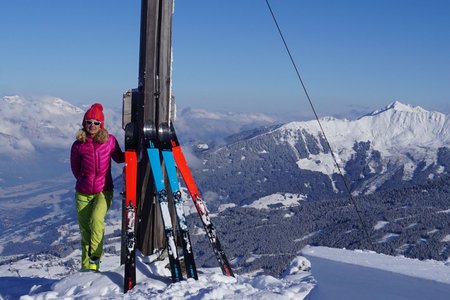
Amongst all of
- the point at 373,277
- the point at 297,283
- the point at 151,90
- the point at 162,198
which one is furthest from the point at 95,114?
the point at 373,277

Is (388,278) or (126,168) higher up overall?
(126,168)

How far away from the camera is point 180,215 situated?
8.73 metres

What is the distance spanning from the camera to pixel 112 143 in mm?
9258

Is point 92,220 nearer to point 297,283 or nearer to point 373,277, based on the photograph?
point 297,283

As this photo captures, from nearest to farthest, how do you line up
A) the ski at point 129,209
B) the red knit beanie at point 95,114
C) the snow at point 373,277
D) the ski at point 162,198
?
the snow at point 373,277 → the ski at point 162,198 → the ski at point 129,209 → the red knit beanie at point 95,114

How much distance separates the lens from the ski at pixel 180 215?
8.27 metres

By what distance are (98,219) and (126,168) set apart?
97 cm

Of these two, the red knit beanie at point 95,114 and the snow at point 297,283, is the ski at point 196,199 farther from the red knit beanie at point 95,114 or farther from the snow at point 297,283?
the red knit beanie at point 95,114

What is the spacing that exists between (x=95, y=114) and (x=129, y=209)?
5.57 ft

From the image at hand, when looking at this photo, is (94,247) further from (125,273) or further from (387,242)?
(387,242)

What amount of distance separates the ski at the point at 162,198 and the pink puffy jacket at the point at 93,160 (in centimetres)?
67

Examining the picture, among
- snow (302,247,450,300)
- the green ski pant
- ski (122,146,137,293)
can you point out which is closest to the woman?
the green ski pant

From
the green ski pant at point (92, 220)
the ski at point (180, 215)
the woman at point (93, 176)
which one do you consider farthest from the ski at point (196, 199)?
the green ski pant at point (92, 220)

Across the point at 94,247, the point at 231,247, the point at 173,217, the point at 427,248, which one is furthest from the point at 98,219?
the point at 231,247
